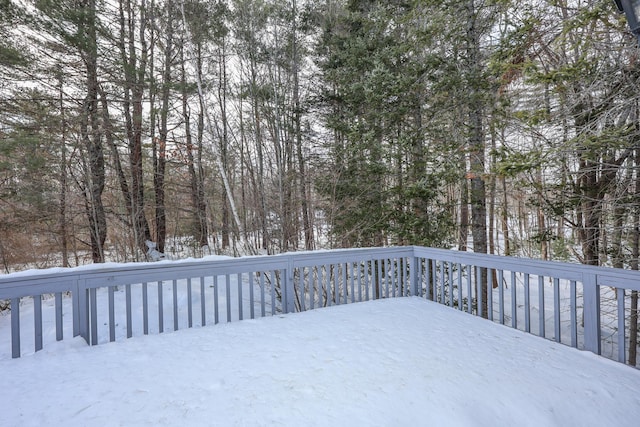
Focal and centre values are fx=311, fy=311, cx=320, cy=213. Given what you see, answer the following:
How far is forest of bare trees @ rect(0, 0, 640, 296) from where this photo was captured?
4.25m

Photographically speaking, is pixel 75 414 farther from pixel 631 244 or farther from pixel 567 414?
pixel 631 244

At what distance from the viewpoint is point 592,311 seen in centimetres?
233

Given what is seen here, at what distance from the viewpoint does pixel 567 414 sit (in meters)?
1.62

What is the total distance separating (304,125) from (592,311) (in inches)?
277

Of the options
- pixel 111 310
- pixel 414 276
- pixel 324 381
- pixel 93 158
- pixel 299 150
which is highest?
pixel 299 150

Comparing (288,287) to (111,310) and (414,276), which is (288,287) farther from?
(414,276)

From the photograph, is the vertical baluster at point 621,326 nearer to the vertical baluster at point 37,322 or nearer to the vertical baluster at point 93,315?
the vertical baluster at point 93,315

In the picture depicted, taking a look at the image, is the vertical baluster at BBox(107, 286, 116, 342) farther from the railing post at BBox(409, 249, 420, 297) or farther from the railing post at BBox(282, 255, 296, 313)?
the railing post at BBox(409, 249, 420, 297)

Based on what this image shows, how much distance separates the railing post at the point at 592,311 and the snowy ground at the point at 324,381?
0.46ft

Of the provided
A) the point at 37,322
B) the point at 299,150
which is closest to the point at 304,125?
the point at 299,150

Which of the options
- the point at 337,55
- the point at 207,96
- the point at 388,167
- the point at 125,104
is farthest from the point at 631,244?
the point at 125,104

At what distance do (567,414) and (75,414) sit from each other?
2569 millimetres

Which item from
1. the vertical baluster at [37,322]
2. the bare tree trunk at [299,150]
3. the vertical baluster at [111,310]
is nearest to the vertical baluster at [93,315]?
the vertical baluster at [111,310]

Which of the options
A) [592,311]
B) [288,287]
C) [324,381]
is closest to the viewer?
[324,381]
